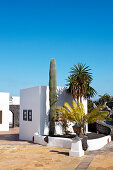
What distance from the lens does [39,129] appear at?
49.3 ft

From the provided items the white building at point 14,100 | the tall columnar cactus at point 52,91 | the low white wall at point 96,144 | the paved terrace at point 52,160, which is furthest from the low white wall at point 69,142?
the white building at point 14,100

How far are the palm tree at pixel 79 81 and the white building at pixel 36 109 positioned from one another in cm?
116

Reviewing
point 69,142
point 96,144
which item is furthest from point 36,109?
point 96,144

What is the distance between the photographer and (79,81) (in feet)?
50.9

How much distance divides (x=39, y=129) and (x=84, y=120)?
11.9 feet

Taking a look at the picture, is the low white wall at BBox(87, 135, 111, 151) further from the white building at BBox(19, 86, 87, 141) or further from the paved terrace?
the white building at BBox(19, 86, 87, 141)

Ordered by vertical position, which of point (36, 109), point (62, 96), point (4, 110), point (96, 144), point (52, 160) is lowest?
point (52, 160)

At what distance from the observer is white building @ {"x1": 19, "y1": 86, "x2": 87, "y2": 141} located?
1516 centimetres

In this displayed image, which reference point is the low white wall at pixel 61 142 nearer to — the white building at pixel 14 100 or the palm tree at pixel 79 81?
the palm tree at pixel 79 81

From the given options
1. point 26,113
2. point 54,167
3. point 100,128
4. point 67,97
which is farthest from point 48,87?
point 54,167

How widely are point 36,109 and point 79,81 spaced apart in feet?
12.5

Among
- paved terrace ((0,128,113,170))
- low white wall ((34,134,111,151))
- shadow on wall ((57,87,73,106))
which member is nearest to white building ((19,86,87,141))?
shadow on wall ((57,87,73,106))

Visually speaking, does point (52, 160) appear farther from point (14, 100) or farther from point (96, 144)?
point (14, 100)

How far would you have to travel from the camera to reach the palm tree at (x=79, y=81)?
15258mm
